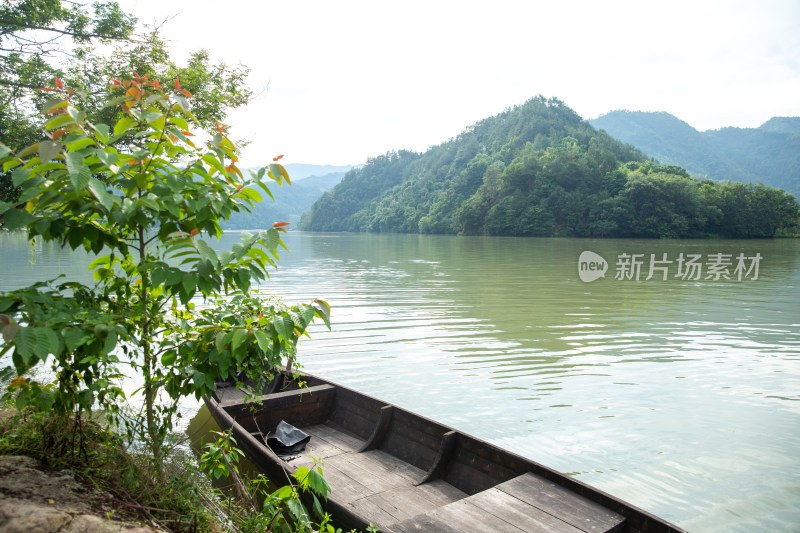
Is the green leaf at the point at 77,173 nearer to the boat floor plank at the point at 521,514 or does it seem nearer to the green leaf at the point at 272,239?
the green leaf at the point at 272,239

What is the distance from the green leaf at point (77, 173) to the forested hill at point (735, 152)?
176 m

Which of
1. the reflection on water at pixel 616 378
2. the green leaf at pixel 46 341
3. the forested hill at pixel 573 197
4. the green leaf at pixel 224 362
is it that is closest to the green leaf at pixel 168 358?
the green leaf at pixel 224 362

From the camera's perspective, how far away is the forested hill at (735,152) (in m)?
154

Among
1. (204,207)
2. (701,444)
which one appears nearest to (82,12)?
(204,207)

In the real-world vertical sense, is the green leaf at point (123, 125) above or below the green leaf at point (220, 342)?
above

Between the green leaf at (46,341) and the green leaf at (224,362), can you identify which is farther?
the green leaf at (224,362)

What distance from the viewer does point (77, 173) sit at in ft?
5.81

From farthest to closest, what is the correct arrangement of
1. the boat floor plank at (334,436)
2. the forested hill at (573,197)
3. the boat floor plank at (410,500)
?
the forested hill at (573,197) → the boat floor plank at (334,436) → the boat floor plank at (410,500)

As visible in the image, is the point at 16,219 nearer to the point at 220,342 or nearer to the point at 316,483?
the point at 220,342

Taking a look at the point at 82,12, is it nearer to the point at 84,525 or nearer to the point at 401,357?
the point at 401,357

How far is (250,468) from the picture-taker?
5.25 metres

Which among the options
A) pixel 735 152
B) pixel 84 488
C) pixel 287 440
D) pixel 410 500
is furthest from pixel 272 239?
pixel 735 152

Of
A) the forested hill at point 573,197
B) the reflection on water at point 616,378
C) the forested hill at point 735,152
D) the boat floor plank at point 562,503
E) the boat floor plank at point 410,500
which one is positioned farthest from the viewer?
the forested hill at point 735,152

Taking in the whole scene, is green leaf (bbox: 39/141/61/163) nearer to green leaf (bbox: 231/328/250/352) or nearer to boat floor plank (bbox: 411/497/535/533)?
green leaf (bbox: 231/328/250/352)
